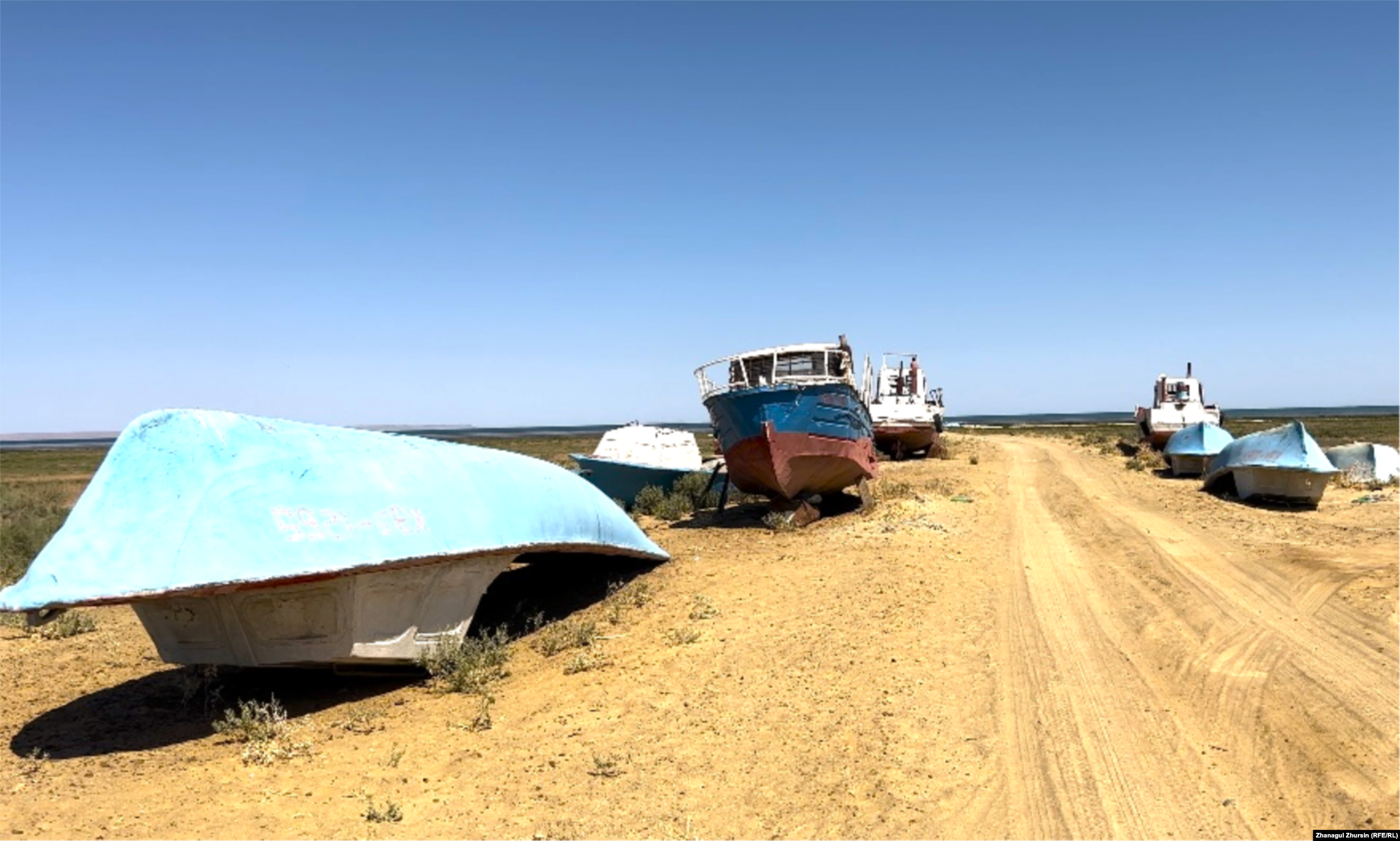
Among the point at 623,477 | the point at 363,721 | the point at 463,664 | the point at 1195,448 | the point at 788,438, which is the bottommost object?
the point at 363,721

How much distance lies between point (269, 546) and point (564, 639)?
10.8ft

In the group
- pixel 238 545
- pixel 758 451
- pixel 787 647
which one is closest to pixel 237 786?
pixel 238 545

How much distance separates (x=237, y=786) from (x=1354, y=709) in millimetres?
7654

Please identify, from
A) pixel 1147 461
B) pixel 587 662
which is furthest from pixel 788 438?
pixel 1147 461

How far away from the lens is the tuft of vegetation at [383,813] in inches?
182

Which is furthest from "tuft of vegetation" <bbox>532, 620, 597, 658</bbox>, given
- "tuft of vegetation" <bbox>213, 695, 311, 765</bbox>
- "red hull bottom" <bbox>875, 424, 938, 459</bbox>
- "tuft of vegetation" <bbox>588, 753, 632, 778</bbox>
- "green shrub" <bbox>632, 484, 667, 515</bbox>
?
"red hull bottom" <bbox>875, 424, 938, 459</bbox>

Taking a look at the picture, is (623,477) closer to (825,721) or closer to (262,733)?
(262,733)

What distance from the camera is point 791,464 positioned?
14.5 meters

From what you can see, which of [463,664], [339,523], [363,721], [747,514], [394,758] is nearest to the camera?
[394,758]

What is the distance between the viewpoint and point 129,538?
571 cm

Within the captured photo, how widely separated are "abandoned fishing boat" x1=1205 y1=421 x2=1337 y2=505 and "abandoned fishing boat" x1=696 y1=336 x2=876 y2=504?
7957mm

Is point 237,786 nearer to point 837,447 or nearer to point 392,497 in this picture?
point 392,497

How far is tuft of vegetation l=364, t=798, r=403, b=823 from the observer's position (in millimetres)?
4633

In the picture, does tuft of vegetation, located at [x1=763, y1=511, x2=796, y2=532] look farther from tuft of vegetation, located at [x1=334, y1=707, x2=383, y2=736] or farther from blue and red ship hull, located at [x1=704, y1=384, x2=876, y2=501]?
tuft of vegetation, located at [x1=334, y1=707, x2=383, y2=736]
